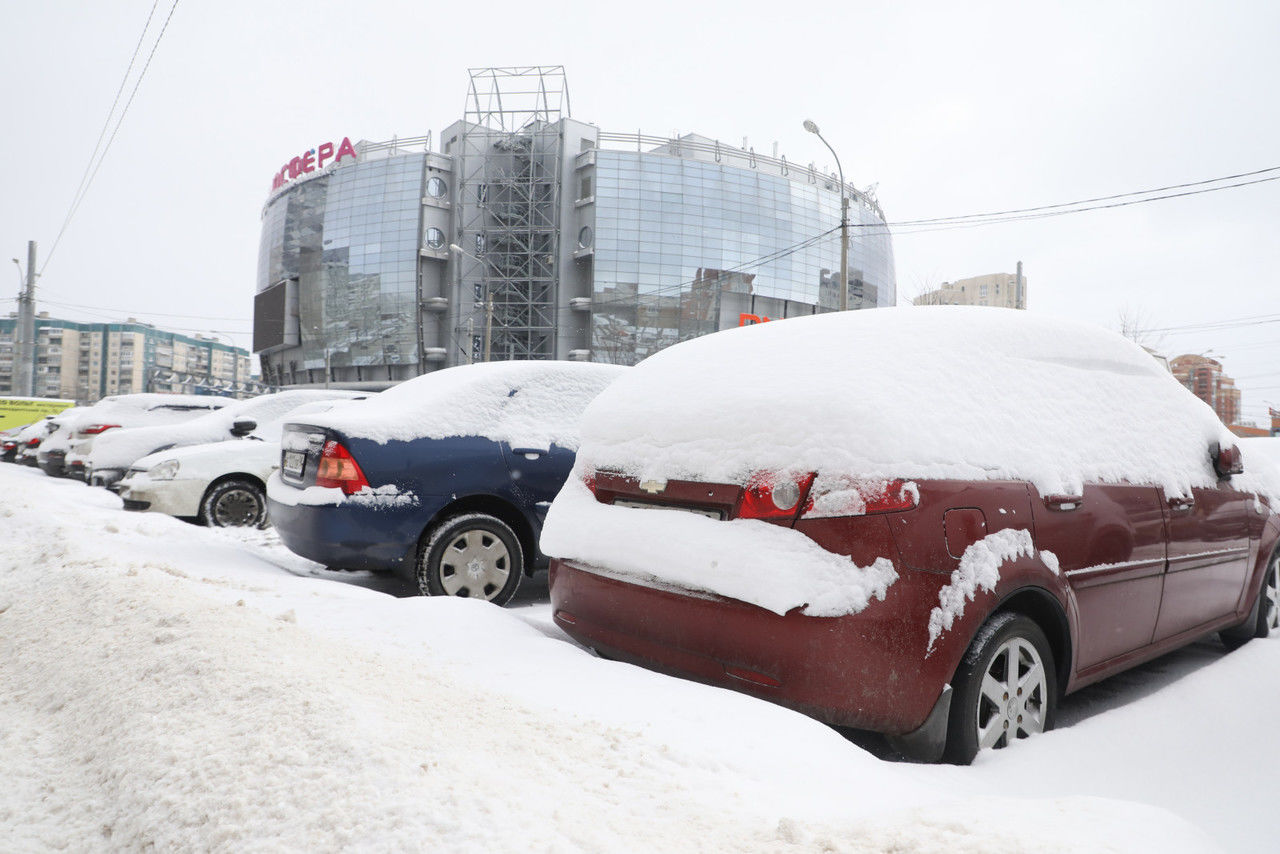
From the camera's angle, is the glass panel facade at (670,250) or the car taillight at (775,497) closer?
the car taillight at (775,497)

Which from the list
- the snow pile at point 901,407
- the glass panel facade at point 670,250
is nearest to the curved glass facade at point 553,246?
the glass panel facade at point 670,250

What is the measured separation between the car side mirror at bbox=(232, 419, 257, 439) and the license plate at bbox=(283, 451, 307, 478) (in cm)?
503

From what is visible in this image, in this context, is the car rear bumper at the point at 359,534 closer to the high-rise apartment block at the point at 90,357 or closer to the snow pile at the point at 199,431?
the snow pile at the point at 199,431

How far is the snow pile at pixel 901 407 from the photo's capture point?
2.22m

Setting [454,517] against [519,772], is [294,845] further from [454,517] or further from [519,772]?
[454,517]

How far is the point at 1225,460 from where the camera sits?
11.5 feet

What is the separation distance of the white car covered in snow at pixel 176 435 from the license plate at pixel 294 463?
4.91m

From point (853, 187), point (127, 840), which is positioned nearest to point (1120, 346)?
point (127, 840)

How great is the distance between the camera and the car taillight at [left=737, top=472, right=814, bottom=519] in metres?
2.17

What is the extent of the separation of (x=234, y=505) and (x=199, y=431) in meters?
2.57

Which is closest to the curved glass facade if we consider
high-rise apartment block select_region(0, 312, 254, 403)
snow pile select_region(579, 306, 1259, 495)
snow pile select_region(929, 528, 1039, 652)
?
high-rise apartment block select_region(0, 312, 254, 403)

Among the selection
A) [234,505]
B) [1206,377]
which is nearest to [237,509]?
[234,505]

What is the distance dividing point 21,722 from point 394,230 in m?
60.9

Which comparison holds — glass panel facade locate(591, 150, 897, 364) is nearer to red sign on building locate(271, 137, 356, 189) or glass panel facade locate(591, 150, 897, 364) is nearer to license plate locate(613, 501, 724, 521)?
red sign on building locate(271, 137, 356, 189)
